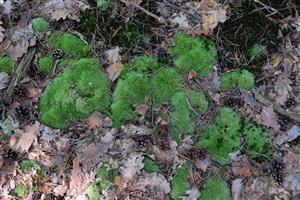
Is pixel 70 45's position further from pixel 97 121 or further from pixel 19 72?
pixel 97 121

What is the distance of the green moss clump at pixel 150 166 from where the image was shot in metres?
4.56

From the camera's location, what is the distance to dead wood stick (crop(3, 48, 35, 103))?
16.2ft

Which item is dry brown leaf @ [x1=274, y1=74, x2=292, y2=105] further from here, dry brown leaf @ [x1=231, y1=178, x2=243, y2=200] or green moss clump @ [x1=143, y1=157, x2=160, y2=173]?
green moss clump @ [x1=143, y1=157, x2=160, y2=173]

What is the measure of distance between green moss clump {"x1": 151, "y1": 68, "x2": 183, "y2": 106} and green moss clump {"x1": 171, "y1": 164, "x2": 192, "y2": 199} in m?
0.80

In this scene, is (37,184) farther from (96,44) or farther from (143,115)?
(96,44)

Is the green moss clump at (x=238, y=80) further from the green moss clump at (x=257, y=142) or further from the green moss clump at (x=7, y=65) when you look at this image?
the green moss clump at (x=7, y=65)

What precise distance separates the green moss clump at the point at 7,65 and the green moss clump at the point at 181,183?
7.64 feet

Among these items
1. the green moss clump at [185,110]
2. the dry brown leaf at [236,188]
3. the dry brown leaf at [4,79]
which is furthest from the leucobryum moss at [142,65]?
the dry brown leaf at [236,188]

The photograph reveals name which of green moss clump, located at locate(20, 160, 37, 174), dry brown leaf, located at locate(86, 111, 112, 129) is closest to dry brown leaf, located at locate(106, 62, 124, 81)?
dry brown leaf, located at locate(86, 111, 112, 129)

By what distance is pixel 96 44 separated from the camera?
5.05 meters

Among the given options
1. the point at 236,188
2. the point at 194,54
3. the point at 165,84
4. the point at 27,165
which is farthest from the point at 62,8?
the point at 236,188

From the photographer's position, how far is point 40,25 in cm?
514

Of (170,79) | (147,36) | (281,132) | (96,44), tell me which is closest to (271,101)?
(281,132)

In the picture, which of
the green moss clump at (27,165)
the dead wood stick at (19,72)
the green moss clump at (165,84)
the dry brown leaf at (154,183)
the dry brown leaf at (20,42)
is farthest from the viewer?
the dry brown leaf at (20,42)
